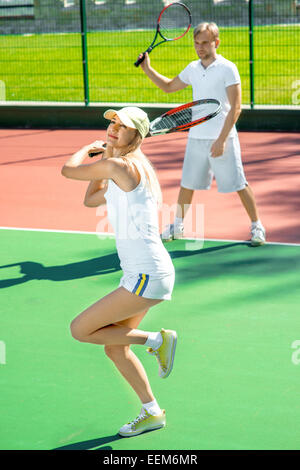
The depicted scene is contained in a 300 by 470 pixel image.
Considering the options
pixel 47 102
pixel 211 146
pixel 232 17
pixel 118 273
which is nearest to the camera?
pixel 118 273

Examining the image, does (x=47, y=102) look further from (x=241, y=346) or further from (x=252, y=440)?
(x=252, y=440)

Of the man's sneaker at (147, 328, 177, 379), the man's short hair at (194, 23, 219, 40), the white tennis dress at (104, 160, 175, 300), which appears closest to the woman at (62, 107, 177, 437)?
the white tennis dress at (104, 160, 175, 300)

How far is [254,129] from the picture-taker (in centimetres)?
1464

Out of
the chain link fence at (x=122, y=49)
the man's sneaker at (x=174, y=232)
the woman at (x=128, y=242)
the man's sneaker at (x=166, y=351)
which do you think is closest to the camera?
the woman at (x=128, y=242)

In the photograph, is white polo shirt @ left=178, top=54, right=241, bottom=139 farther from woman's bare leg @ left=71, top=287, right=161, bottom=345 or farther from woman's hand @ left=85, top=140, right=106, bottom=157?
woman's bare leg @ left=71, top=287, right=161, bottom=345

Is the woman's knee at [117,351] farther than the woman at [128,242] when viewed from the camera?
Yes

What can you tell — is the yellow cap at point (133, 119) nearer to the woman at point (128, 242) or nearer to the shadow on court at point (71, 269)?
the woman at point (128, 242)

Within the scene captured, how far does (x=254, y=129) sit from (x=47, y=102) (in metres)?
4.30

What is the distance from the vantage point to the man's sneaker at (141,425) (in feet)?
15.2

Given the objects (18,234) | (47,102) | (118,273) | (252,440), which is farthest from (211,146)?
(47,102)

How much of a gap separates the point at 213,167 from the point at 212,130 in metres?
0.37

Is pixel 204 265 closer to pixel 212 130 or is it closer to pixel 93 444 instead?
pixel 212 130

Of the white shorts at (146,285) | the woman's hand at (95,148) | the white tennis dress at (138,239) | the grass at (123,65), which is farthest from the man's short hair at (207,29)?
the grass at (123,65)

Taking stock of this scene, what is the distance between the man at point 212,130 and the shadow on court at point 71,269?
2.06 feet
